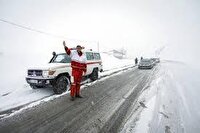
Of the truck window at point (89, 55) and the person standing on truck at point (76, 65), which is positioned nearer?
the person standing on truck at point (76, 65)

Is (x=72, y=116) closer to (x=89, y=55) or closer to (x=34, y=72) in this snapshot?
(x=34, y=72)

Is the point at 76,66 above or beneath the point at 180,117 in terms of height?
above

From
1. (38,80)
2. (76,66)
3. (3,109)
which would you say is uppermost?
(76,66)

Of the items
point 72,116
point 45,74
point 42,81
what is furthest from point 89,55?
point 72,116

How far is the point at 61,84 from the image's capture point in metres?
8.20

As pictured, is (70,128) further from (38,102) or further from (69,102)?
(38,102)

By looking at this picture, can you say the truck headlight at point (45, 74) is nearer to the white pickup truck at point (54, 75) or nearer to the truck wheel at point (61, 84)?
the white pickup truck at point (54, 75)

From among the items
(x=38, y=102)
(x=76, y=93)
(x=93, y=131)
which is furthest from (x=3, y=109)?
(x=93, y=131)

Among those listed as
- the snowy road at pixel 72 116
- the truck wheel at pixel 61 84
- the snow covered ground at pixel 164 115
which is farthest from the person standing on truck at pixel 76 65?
the snow covered ground at pixel 164 115

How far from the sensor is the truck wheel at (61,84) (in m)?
7.89

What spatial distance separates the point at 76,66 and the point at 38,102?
2144 millimetres

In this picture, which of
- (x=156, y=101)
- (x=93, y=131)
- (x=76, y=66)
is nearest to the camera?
(x=93, y=131)

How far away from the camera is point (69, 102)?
659 centimetres

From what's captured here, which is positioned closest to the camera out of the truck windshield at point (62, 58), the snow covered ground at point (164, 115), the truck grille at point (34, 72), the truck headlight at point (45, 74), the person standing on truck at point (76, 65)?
the snow covered ground at point (164, 115)
